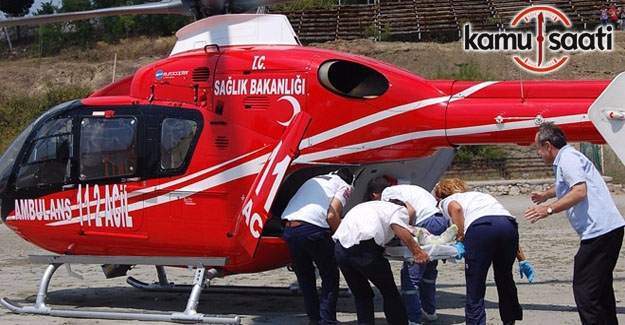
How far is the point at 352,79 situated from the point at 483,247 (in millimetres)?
2458

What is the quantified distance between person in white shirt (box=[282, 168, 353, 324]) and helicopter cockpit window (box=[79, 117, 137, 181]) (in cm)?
208

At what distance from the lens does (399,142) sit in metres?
9.33

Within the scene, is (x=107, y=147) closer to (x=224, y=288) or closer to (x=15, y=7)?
(x=224, y=288)

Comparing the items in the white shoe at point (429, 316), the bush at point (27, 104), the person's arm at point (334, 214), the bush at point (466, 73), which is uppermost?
the person's arm at point (334, 214)

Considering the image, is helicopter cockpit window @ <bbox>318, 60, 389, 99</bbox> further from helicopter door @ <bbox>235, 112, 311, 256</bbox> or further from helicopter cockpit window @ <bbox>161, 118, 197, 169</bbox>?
helicopter cockpit window @ <bbox>161, 118, 197, 169</bbox>

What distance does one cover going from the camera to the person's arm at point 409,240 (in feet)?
26.4

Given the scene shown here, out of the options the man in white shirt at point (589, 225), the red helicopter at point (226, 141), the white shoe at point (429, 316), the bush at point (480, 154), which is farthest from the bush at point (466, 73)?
the man in white shirt at point (589, 225)

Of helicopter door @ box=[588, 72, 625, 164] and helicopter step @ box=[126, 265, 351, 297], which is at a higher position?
helicopter door @ box=[588, 72, 625, 164]

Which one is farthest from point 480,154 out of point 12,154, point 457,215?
point 457,215

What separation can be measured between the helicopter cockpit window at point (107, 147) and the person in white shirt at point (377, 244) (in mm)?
2904

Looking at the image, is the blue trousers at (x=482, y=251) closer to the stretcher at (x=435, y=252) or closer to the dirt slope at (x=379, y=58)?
the stretcher at (x=435, y=252)
